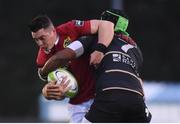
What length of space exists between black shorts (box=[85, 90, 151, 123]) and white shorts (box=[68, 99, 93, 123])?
26.4 inches

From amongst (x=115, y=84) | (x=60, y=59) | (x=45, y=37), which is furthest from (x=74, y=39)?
(x=115, y=84)

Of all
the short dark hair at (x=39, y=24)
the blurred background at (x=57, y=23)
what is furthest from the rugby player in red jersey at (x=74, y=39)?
the blurred background at (x=57, y=23)

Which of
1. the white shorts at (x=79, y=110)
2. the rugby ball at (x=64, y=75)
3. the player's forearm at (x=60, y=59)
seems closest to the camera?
the player's forearm at (x=60, y=59)

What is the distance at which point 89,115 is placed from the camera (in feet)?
24.4

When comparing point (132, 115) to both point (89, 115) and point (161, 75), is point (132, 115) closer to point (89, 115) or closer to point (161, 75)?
point (89, 115)

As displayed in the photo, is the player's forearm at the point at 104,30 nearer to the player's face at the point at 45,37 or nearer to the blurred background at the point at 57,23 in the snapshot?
the player's face at the point at 45,37

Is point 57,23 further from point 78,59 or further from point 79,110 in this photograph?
point 78,59

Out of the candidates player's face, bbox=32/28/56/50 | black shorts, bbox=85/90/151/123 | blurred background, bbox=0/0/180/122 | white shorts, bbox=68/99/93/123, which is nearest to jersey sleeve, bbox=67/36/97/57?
player's face, bbox=32/28/56/50

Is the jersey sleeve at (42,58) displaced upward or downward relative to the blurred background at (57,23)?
upward

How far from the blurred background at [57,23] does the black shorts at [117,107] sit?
20.6 m

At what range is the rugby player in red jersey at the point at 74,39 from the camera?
24.8 ft

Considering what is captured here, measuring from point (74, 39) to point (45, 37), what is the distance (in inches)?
12.6

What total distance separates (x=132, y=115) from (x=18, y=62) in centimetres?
2533

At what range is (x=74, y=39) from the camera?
780 cm
